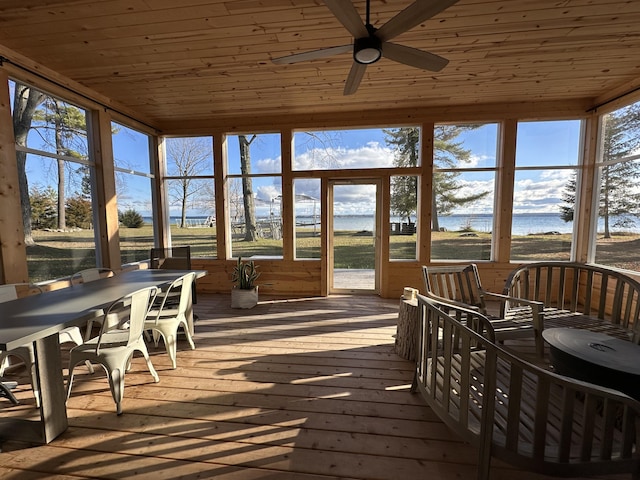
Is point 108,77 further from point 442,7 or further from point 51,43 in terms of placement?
point 442,7

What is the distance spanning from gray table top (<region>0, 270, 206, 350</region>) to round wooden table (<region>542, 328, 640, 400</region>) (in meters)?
3.08

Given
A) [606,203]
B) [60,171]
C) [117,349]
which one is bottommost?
[117,349]

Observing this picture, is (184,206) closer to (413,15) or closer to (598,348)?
(413,15)

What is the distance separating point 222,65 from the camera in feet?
10.6

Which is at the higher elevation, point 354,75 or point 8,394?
point 354,75

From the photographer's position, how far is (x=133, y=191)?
184 inches

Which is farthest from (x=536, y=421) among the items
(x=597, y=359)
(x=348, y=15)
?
(x=348, y=15)

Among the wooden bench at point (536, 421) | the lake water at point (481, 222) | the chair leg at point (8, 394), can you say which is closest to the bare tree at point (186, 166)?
the lake water at point (481, 222)

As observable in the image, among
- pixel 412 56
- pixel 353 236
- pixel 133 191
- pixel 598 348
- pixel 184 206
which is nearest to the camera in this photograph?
pixel 598 348

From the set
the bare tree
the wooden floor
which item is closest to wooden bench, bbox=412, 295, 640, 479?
the wooden floor

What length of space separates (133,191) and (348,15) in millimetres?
4466

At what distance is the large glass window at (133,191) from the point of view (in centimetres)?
434

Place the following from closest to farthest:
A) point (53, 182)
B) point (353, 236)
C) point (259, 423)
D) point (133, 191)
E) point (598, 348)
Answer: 1. point (598, 348)
2. point (259, 423)
3. point (53, 182)
4. point (133, 191)
5. point (353, 236)

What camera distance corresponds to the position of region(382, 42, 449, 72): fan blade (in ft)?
6.66
